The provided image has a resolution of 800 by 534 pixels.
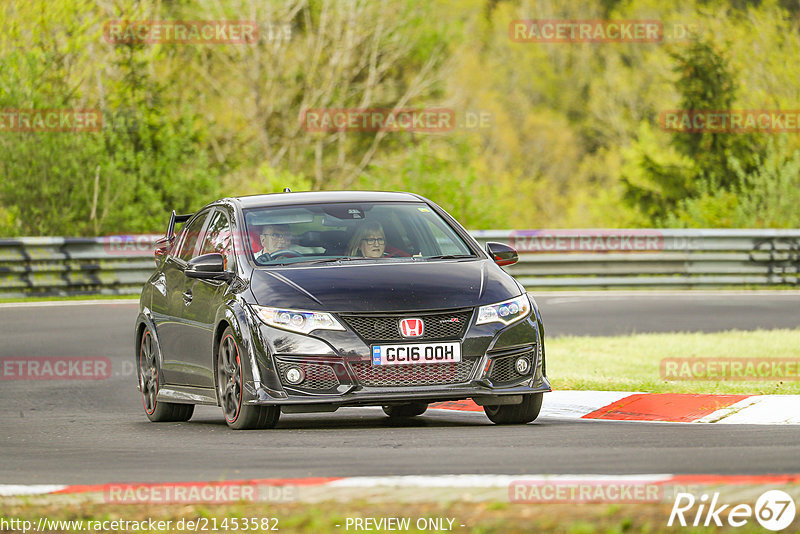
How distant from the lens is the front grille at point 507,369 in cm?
940

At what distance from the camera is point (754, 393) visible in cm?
1127

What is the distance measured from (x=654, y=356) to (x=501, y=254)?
17.8 feet

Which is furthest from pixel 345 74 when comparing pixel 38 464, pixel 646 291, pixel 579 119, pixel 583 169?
pixel 38 464

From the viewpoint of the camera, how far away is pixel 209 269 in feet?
32.9

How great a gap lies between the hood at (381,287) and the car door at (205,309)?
589 mm

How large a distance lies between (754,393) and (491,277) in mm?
2691

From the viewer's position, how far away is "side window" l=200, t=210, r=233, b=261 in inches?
408

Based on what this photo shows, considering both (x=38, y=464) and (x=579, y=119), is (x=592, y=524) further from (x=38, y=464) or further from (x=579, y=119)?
A: (x=579, y=119)

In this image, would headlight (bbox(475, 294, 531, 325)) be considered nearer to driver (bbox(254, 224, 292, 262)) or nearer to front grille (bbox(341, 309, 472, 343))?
front grille (bbox(341, 309, 472, 343))

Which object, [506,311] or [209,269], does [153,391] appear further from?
[506,311]

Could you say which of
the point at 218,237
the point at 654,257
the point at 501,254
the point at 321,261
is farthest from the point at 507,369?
the point at 654,257

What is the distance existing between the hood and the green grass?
2.75 m

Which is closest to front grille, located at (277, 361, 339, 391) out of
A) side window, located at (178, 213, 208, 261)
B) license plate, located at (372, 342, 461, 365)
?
license plate, located at (372, 342, 461, 365)

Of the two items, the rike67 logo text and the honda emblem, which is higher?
the rike67 logo text
